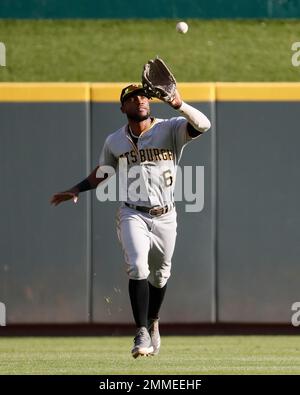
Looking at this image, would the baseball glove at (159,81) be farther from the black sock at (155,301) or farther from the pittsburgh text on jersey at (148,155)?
the black sock at (155,301)

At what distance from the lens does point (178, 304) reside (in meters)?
10.2

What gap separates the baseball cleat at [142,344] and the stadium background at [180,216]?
2.82 m

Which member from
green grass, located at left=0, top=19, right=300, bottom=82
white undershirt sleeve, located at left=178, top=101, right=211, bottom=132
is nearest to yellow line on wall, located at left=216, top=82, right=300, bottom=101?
green grass, located at left=0, top=19, right=300, bottom=82

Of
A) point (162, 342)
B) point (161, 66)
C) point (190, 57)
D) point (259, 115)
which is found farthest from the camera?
point (190, 57)

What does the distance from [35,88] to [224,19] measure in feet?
11.5

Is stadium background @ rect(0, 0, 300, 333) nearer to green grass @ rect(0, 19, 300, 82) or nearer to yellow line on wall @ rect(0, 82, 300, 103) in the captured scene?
yellow line on wall @ rect(0, 82, 300, 103)

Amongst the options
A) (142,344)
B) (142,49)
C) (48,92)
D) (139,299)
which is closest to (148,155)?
(139,299)

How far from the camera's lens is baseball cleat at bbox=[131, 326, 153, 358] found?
7254 mm

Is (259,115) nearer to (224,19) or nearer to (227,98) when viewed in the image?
(227,98)

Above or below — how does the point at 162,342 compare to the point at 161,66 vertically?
below
